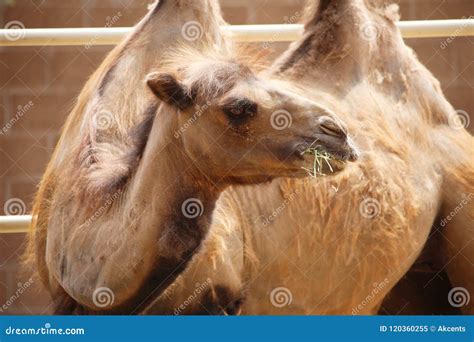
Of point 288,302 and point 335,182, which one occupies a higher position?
point 335,182

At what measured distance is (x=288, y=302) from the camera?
17.5 feet

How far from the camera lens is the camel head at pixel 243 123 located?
4.44 metres

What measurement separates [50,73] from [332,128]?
4525 millimetres

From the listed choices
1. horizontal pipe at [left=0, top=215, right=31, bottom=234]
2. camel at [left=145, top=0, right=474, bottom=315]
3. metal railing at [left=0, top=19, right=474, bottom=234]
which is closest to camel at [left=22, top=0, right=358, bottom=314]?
camel at [left=145, top=0, right=474, bottom=315]

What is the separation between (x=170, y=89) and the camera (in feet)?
15.0

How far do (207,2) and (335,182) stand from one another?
0.96m

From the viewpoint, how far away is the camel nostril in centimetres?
439

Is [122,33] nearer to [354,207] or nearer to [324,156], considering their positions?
[354,207]

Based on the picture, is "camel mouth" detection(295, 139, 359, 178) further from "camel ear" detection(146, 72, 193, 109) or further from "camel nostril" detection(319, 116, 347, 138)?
"camel ear" detection(146, 72, 193, 109)

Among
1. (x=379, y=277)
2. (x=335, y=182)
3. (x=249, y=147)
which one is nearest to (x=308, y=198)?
(x=335, y=182)

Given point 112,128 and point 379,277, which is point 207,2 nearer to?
point 112,128

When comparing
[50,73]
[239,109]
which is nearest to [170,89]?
[239,109]

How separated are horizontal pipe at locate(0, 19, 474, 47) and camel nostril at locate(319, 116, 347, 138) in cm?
134

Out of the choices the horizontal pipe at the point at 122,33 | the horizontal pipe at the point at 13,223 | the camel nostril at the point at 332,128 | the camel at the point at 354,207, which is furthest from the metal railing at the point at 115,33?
the camel nostril at the point at 332,128
